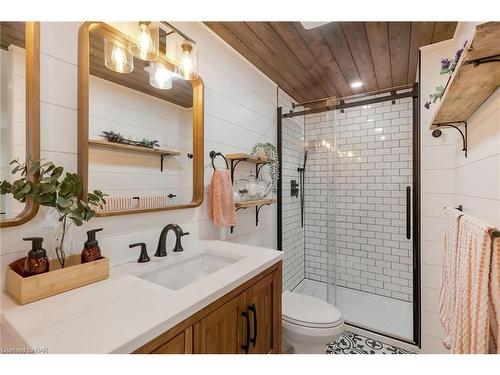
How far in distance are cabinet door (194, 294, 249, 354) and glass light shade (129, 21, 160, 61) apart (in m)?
1.19

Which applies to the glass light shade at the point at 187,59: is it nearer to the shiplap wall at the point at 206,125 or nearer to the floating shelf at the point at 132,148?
the shiplap wall at the point at 206,125

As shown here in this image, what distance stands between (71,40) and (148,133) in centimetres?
47

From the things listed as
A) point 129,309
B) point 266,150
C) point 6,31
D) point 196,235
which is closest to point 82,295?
point 129,309

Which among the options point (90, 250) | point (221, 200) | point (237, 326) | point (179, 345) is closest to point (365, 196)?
point (221, 200)

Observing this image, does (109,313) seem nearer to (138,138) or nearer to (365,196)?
(138,138)

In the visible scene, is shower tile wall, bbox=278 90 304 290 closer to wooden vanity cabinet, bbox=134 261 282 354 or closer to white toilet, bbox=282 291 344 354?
white toilet, bbox=282 291 344 354

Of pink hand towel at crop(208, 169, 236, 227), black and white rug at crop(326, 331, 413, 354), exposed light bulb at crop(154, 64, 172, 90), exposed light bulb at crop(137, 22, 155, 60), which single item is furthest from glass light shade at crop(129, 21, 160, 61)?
black and white rug at crop(326, 331, 413, 354)

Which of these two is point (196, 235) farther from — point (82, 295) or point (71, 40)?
point (71, 40)

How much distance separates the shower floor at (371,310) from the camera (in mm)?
2074

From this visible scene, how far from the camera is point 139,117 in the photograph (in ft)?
4.00

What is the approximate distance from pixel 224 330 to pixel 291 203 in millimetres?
1902

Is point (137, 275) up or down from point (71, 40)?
down

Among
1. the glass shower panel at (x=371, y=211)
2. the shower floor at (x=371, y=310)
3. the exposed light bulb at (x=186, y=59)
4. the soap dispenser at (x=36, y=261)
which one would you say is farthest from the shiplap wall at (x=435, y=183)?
the soap dispenser at (x=36, y=261)

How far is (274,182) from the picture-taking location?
2252 mm
